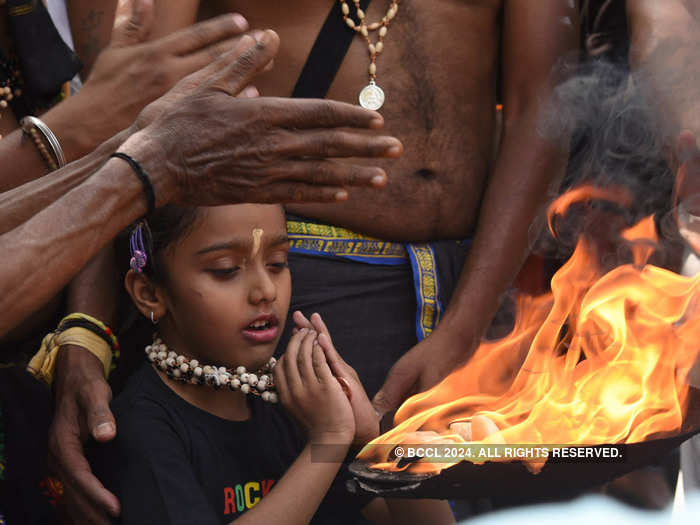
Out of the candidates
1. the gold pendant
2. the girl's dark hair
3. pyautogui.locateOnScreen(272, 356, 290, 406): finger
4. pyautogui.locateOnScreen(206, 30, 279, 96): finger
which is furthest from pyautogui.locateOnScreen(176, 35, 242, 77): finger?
pyautogui.locateOnScreen(272, 356, 290, 406): finger

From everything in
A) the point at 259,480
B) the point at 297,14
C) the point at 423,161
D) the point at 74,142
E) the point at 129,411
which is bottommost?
the point at 259,480

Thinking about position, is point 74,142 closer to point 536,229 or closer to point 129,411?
point 129,411

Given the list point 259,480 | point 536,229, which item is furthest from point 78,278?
point 536,229

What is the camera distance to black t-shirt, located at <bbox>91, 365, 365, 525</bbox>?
202 cm

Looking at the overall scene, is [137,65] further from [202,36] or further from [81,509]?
[81,509]

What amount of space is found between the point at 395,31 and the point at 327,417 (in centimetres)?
137

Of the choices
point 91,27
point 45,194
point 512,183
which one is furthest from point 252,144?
point 91,27

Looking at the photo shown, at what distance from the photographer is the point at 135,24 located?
86.5 inches

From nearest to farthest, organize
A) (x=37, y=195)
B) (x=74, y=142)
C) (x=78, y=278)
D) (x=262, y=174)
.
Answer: (x=262, y=174)
(x=37, y=195)
(x=74, y=142)
(x=78, y=278)

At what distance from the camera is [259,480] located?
2287 millimetres

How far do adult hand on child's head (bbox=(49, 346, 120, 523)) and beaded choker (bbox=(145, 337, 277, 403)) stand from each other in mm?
175

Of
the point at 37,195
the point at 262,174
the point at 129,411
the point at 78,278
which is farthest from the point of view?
the point at 78,278

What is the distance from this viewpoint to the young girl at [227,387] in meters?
2.10

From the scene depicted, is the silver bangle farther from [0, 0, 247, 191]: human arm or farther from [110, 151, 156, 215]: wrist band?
[110, 151, 156, 215]: wrist band
